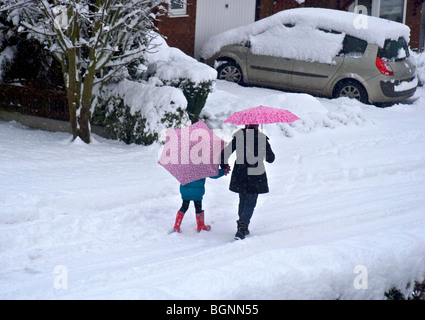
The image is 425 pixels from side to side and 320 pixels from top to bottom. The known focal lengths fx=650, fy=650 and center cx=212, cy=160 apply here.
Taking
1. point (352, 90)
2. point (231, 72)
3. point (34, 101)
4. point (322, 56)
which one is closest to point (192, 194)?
point (34, 101)

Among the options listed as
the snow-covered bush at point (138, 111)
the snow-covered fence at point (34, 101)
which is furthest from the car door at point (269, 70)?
the snow-covered fence at point (34, 101)

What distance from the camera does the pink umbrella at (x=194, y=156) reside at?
6719 mm

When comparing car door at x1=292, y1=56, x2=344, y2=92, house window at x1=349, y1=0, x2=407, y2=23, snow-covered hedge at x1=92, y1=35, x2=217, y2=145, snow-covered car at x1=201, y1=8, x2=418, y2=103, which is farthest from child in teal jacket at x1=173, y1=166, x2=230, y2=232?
house window at x1=349, y1=0, x2=407, y2=23

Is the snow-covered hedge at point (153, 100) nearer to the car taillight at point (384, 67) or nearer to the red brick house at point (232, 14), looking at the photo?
the red brick house at point (232, 14)

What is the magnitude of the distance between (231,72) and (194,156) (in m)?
8.07

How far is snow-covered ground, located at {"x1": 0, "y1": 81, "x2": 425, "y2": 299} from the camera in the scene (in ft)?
17.6

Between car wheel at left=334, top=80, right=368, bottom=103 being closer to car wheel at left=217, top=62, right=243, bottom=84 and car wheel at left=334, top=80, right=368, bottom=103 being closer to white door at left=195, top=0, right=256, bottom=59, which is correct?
car wheel at left=217, top=62, right=243, bottom=84

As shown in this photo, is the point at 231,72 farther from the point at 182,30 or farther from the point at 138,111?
the point at 138,111

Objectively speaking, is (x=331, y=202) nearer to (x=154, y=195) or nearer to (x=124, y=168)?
(x=154, y=195)

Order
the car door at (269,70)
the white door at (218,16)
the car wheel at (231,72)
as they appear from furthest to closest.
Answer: the white door at (218,16)
the car wheel at (231,72)
the car door at (269,70)

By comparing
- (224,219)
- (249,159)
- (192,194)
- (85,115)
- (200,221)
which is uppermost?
(249,159)

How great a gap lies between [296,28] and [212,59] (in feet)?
6.67

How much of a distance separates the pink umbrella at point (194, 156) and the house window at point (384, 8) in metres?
16.9

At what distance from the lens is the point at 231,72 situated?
1454 cm
